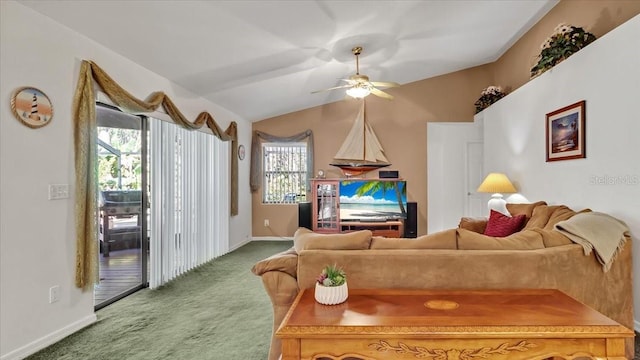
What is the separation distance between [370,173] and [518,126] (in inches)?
108

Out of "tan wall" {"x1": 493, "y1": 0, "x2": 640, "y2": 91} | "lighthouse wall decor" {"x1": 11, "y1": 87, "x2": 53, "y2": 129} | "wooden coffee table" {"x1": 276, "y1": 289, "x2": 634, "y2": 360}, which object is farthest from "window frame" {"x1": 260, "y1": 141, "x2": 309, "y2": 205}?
"wooden coffee table" {"x1": 276, "y1": 289, "x2": 634, "y2": 360}

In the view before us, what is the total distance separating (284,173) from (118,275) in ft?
12.0

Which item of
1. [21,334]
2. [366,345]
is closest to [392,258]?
[366,345]

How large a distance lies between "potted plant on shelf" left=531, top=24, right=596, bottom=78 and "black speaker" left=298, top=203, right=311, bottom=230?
160 inches

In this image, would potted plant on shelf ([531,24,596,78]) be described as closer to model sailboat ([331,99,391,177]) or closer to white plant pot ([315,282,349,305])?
model sailboat ([331,99,391,177])

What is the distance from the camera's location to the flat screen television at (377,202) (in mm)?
6211

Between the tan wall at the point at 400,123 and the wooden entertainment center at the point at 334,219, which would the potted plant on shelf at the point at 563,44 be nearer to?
the tan wall at the point at 400,123

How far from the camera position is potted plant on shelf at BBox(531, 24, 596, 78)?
139 inches

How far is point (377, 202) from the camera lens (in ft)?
20.4

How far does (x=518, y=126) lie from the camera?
15.3 ft

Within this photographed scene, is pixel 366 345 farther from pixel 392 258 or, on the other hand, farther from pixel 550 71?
pixel 550 71

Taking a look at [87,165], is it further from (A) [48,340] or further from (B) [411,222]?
(B) [411,222]

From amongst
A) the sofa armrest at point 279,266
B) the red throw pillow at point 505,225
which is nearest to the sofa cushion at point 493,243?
Answer: the sofa armrest at point 279,266

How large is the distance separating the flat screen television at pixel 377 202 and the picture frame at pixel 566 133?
2.58 metres
